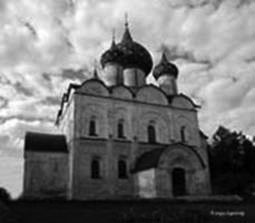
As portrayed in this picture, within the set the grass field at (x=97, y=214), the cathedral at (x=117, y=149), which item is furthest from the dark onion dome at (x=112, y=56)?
the grass field at (x=97, y=214)

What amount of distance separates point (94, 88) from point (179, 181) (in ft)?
30.7

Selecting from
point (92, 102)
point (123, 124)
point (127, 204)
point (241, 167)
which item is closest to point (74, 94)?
point (92, 102)

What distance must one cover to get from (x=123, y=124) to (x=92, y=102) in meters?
2.96

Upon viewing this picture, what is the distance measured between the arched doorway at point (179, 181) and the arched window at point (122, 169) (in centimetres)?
348

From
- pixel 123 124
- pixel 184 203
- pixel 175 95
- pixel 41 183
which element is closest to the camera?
pixel 184 203

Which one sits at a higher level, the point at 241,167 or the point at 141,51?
the point at 141,51

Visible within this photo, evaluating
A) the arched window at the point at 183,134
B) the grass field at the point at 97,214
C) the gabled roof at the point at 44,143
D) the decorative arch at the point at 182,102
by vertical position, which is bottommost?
the grass field at the point at 97,214

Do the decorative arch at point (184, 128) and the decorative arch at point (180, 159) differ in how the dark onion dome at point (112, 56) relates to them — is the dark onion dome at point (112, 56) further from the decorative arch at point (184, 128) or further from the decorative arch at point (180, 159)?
the decorative arch at point (180, 159)

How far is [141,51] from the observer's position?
27906 millimetres

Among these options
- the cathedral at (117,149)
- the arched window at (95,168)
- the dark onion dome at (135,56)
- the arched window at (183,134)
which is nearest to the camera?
the cathedral at (117,149)

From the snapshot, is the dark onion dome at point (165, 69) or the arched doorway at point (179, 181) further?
the dark onion dome at point (165, 69)

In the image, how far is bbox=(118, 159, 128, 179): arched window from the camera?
21750 mm

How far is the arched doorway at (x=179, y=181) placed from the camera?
2103 cm

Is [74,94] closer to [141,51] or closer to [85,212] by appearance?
[141,51]
